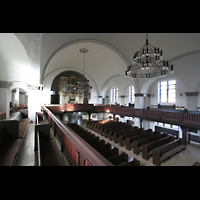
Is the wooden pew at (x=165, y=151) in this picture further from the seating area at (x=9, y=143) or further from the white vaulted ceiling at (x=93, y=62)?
the white vaulted ceiling at (x=93, y=62)

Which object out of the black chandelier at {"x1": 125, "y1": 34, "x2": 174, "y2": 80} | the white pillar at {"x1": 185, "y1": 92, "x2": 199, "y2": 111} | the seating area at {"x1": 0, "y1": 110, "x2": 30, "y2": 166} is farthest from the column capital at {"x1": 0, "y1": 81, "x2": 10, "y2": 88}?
the white pillar at {"x1": 185, "y1": 92, "x2": 199, "y2": 111}

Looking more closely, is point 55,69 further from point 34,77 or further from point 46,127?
point 46,127

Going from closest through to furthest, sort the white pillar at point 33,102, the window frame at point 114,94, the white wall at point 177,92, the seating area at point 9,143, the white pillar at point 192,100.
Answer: the seating area at point 9,143, the white pillar at point 33,102, the white pillar at point 192,100, the white wall at point 177,92, the window frame at point 114,94

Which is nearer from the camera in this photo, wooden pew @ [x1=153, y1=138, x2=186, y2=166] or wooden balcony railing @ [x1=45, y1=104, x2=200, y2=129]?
wooden pew @ [x1=153, y1=138, x2=186, y2=166]

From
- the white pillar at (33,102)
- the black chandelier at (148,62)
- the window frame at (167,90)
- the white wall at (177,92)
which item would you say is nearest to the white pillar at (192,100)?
the white wall at (177,92)

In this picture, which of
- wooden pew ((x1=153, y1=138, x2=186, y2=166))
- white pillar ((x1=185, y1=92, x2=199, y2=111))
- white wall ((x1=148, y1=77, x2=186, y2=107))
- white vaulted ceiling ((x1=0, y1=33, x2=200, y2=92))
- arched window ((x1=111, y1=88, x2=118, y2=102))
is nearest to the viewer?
wooden pew ((x1=153, y1=138, x2=186, y2=166))

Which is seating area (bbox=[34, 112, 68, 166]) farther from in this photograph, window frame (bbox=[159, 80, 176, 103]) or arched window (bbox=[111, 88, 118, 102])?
arched window (bbox=[111, 88, 118, 102])

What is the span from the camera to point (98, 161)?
1.17 m

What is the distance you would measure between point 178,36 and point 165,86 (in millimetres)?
5840

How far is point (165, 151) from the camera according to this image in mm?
5660

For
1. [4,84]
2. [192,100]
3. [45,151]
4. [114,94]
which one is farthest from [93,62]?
[45,151]

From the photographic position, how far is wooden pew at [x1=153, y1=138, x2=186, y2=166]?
4.93m

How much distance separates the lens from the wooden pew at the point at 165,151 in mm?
4934
